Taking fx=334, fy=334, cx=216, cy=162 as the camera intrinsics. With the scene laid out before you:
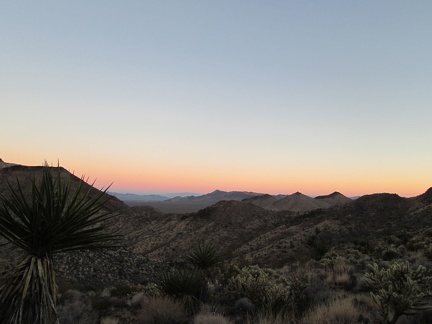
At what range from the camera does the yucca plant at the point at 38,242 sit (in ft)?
14.7

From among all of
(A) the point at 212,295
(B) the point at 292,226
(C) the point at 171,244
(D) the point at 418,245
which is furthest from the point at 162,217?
(A) the point at 212,295

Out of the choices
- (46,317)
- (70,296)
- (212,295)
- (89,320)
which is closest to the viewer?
(46,317)

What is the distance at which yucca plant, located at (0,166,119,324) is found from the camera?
4.49 m

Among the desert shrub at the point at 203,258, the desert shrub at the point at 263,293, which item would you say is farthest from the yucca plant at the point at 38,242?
the desert shrub at the point at 203,258

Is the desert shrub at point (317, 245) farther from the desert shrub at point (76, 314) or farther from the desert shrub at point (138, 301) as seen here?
the desert shrub at point (76, 314)

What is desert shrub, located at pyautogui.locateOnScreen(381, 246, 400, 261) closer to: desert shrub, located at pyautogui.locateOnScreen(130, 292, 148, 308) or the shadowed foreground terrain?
the shadowed foreground terrain

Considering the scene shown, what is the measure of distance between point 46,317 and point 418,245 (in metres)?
19.9

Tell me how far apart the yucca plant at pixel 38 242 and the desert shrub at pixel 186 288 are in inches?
174

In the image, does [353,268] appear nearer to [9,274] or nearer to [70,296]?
[70,296]

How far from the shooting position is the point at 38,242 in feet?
15.8

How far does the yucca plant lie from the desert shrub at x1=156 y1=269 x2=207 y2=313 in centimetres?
442

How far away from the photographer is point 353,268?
13.4 metres

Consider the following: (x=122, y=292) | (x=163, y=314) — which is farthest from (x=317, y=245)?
(x=163, y=314)

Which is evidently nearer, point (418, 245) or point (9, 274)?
point (9, 274)
